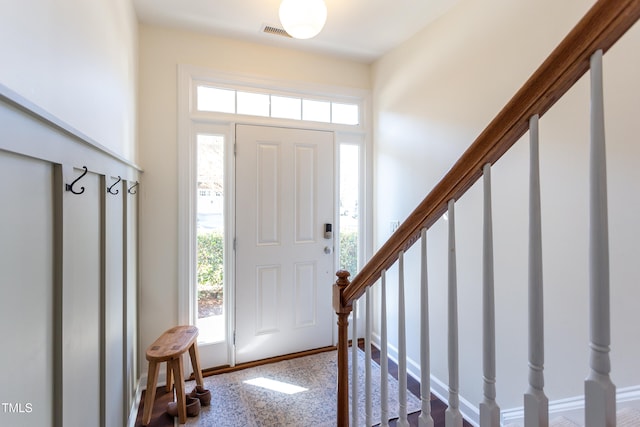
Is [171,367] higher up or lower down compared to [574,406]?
lower down

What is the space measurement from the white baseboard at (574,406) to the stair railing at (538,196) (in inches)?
30.8

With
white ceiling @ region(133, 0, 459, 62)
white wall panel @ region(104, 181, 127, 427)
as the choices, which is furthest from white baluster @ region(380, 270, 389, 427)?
white ceiling @ region(133, 0, 459, 62)

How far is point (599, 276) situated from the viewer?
505 mm

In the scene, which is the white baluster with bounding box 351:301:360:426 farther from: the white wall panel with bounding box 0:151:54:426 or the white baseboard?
the white wall panel with bounding box 0:151:54:426

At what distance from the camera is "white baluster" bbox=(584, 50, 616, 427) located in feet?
1.64

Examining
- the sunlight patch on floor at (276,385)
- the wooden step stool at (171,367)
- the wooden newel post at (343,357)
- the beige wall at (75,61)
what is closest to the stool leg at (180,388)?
the wooden step stool at (171,367)

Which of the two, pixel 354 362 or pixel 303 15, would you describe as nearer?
pixel 354 362

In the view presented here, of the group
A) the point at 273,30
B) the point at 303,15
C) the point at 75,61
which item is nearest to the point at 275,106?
the point at 273,30

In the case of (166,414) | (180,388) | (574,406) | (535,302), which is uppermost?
(535,302)

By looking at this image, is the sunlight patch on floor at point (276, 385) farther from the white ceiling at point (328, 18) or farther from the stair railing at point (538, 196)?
the white ceiling at point (328, 18)

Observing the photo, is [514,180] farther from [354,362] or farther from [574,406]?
[354,362]

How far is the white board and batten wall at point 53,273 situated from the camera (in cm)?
61

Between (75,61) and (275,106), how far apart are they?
5.60 feet

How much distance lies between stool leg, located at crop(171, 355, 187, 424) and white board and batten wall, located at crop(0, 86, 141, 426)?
0.40m
